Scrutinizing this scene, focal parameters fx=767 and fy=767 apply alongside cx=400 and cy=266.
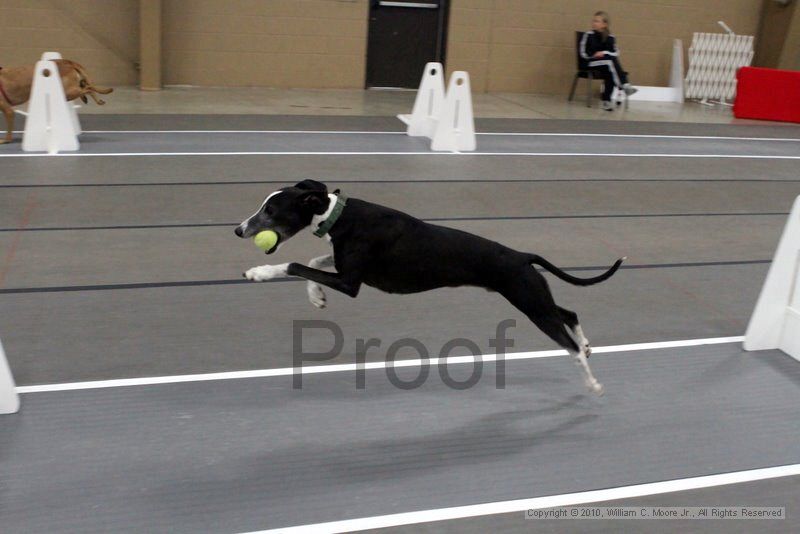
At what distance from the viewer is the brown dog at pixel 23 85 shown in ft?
24.7

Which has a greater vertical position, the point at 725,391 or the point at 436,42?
the point at 436,42

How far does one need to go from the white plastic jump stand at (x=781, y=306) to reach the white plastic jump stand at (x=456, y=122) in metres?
4.87

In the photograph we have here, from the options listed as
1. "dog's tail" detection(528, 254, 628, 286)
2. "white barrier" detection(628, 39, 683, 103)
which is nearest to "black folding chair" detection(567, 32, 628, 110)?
"white barrier" detection(628, 39, 683, 103)

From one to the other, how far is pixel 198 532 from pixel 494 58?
1229 cm

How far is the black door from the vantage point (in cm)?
1284

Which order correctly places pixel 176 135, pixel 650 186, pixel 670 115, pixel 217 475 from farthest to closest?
pixel 670 115, pixel 176 135, pixel 650 186, pixel 217 475

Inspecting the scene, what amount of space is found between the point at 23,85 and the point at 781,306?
7.10m

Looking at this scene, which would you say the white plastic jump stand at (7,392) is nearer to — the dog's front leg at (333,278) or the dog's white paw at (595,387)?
the dog's front leg at (333,278)

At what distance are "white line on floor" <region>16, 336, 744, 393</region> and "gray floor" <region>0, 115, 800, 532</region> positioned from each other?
0.07 metres

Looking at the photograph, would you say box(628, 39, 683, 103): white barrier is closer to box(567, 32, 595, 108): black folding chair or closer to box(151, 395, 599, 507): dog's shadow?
box(567, 32, 595, 108): black folding chair

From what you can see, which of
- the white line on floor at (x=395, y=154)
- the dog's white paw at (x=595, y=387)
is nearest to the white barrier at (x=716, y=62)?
the white line on floor at (x=395, y=154)

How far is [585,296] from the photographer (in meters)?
4.82

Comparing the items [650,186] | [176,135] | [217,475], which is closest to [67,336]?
[217,475]

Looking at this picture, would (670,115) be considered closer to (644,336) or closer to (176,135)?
(176,135)
